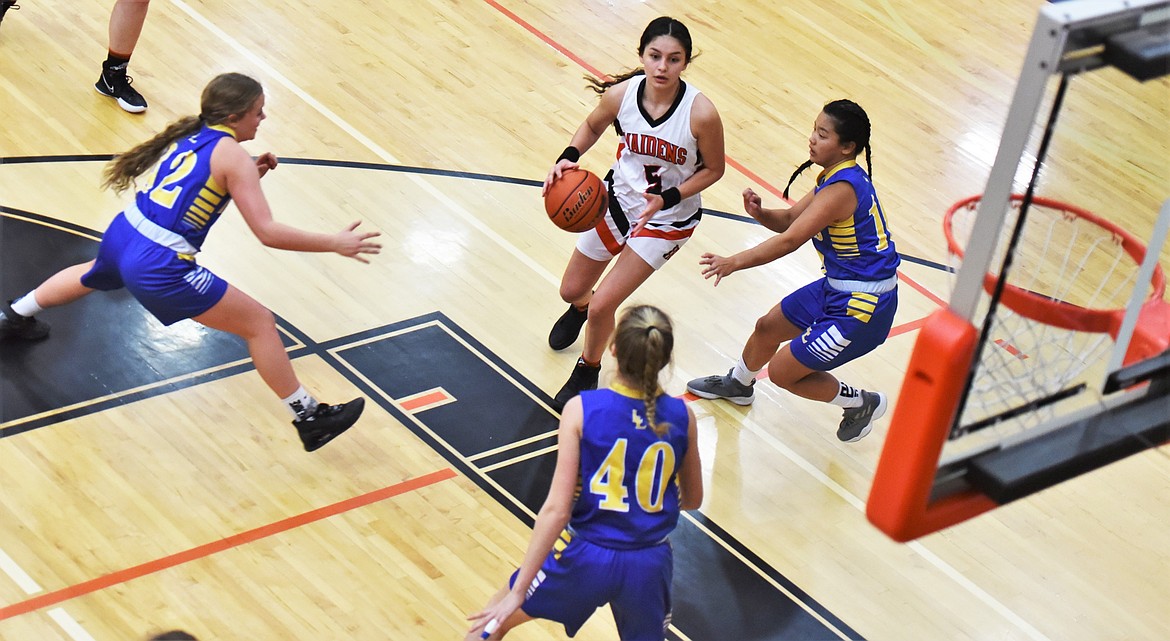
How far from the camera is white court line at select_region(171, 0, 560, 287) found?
730 centimetres

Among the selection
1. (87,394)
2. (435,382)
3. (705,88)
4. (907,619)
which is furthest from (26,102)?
(907,619)

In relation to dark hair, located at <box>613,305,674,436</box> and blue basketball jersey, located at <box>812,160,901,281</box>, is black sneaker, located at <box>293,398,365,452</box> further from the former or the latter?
blue basketball jersey, located at <box>812,160,901,281</box>

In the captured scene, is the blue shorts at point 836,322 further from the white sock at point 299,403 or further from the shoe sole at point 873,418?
the white sock at point 299,403

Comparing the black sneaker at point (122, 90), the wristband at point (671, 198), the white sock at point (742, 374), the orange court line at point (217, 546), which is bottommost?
the orange court line at point (217, 546)

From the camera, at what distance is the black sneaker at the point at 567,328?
668 centimetres

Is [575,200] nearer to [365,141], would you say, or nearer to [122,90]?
[365,141]

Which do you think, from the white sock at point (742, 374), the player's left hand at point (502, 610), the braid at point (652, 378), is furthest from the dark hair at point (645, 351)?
the white sock at point (742, 374)

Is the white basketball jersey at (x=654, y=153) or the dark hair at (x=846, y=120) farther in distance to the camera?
the white basketball jersey at (x=654, y=153)

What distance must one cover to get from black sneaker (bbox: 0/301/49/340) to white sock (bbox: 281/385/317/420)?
126cm

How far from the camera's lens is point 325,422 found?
5664mm

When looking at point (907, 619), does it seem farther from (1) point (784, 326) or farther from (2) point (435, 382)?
(2) point (435, 382)

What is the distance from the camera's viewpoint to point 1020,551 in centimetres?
595

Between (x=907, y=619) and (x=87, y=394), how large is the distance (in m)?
Answer: 3.44

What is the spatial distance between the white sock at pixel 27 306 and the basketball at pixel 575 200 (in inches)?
84.7
